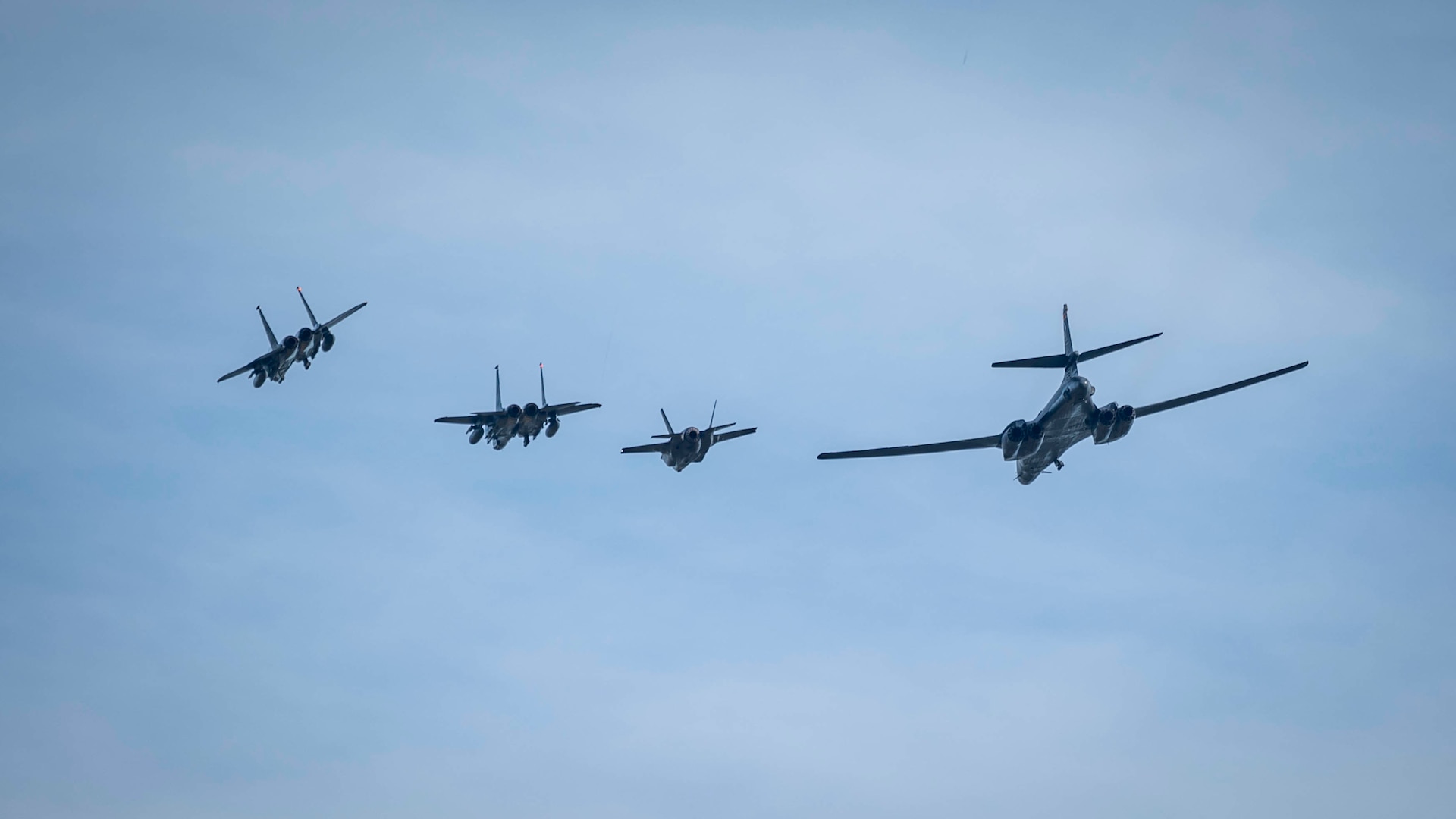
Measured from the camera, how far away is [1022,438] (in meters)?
73.9

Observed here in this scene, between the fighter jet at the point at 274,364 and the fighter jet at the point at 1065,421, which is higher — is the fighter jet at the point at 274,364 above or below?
above

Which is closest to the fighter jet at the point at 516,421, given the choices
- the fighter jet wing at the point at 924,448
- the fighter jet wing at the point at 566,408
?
the fighter jet wing at the point at 566,408

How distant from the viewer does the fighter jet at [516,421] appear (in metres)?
110

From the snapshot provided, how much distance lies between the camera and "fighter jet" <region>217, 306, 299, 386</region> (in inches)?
4072

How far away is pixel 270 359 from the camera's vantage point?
341ft

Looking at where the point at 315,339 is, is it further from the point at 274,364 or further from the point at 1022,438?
the point at 1022,438

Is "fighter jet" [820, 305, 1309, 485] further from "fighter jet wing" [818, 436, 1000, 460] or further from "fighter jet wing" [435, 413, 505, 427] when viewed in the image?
"fighter jet wing" [435, 413, 505, 427]

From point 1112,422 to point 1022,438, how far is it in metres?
5.27

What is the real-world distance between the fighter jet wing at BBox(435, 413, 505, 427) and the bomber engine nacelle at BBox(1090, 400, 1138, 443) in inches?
2205

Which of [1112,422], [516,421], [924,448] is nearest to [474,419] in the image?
[516,421]

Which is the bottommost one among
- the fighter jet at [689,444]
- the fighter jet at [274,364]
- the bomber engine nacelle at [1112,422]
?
the bomber engine nacelle at [1112,422]

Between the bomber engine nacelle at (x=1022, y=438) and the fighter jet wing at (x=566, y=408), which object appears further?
the fighter jet wing at (x=566, y=408)

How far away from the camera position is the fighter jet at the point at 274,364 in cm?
10344

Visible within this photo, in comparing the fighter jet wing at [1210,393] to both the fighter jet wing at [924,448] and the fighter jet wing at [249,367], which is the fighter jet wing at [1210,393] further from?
the fighter jet wing at [249,367]
